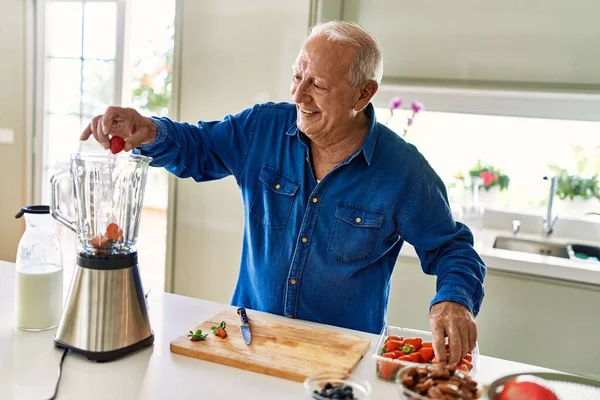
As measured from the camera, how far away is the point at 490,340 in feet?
7.95

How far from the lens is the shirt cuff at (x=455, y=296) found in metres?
1.28

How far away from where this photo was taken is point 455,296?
1.28m

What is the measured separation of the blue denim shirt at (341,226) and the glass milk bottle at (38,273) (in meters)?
0.34

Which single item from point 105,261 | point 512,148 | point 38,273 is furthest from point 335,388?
point 512,148

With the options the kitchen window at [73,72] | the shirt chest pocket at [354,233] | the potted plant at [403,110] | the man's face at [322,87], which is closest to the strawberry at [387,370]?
the shirt chest pocket at [354,233]

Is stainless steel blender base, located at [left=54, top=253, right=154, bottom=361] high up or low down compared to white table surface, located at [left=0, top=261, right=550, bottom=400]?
up

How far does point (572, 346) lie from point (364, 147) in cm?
136

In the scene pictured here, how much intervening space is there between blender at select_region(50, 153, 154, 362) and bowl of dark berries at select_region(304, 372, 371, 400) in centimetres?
42

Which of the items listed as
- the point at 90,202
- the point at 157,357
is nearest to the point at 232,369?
the point at 157,357

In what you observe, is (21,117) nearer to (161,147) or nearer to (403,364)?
(161,147)

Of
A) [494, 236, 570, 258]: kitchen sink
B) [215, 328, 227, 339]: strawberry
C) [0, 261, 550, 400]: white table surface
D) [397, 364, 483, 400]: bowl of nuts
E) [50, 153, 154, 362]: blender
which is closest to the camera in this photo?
[397, 364, 483, 400]: bowl of nuts

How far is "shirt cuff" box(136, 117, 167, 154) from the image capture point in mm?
1510

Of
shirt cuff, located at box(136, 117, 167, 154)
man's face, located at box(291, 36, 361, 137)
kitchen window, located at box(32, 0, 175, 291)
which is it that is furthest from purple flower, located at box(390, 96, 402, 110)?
kitchen window, located at box(32, 0, 175, 291)

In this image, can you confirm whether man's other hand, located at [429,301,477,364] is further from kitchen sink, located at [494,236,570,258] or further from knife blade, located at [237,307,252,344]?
kitchen sink, located at [494,236,570,258]
